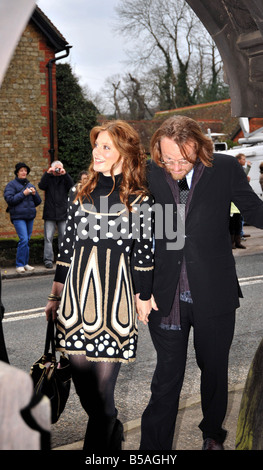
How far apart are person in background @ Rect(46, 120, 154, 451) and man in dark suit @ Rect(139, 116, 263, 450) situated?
108 millimetres

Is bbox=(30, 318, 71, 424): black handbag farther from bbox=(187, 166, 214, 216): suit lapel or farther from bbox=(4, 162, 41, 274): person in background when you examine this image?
bbox=(4, 162, 41, 274): person in background

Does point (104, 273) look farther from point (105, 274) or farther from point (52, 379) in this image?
point (52, 379)

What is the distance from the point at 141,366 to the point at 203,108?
33822 mm

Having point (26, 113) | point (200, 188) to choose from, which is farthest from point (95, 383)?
point (26, 113)

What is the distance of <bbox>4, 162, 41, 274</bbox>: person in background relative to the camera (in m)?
11.3

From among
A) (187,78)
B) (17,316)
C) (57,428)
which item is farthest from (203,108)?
(57,428)

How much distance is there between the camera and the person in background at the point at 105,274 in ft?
10.4

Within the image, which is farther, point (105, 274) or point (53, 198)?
point (53, 198)

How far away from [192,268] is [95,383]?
764mm

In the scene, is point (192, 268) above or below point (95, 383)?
above

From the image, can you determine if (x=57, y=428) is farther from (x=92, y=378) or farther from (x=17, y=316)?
(x=17, y=316)

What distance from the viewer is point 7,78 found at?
1952 centimetres

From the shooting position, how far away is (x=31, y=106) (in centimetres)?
1997

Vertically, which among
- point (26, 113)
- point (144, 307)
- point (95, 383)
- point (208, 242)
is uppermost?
point (26, 113)
